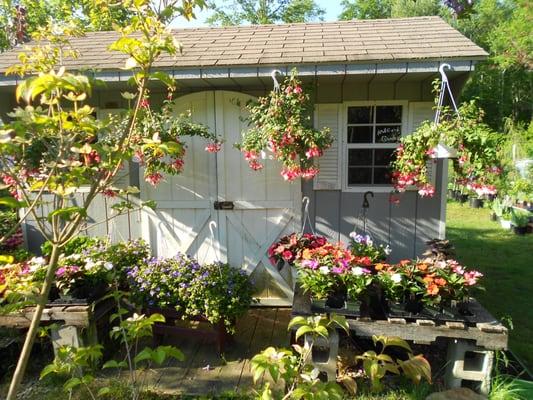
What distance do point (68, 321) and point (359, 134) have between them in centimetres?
330

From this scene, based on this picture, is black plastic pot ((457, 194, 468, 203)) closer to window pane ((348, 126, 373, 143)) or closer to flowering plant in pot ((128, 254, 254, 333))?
window pane ((348, 126, 373, 143))

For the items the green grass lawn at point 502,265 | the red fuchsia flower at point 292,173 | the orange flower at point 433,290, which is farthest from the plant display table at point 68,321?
the green grass lawn at point 502,265

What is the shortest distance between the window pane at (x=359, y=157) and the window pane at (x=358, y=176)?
0.07 metres

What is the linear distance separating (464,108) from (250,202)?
2304 mm

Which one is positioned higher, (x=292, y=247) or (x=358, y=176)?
(x=358, y=176)

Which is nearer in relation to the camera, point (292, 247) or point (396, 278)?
point (396, 278)

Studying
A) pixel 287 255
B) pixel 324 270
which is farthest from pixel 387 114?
pixel 324 270

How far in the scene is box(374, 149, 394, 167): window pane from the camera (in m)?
4.17

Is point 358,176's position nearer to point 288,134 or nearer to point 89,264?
point 288,134

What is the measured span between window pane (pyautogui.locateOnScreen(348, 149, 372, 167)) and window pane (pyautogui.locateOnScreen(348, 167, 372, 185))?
2.6 inches

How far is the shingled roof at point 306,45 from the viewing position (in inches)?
142

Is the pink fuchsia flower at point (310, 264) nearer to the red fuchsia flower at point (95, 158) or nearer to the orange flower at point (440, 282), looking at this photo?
the orange flower at point (440, 282)

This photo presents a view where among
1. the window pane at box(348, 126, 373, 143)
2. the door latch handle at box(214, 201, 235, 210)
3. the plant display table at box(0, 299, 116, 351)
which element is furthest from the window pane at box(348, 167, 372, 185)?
the plant display table at box(0, 299, 116, 351)

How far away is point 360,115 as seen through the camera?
4160mm
